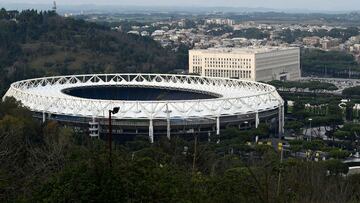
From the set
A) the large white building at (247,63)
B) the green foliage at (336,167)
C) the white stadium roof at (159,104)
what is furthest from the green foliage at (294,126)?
the large white building at (247,63)

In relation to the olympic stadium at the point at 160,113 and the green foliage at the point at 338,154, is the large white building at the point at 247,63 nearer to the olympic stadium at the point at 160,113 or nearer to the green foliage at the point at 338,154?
the olympic stadium at the point at 160,113

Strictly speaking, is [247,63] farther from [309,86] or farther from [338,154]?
[338,154]

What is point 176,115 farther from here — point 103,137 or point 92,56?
point 92,56

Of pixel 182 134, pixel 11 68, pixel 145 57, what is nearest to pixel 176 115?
pixel 182 134

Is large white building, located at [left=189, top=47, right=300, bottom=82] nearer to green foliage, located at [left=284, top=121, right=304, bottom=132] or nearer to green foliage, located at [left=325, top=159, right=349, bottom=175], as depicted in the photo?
green foliage, located at [left=284, top=121, right=304, bottom=132]

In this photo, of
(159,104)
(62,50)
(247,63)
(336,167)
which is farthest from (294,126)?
(62,50)
